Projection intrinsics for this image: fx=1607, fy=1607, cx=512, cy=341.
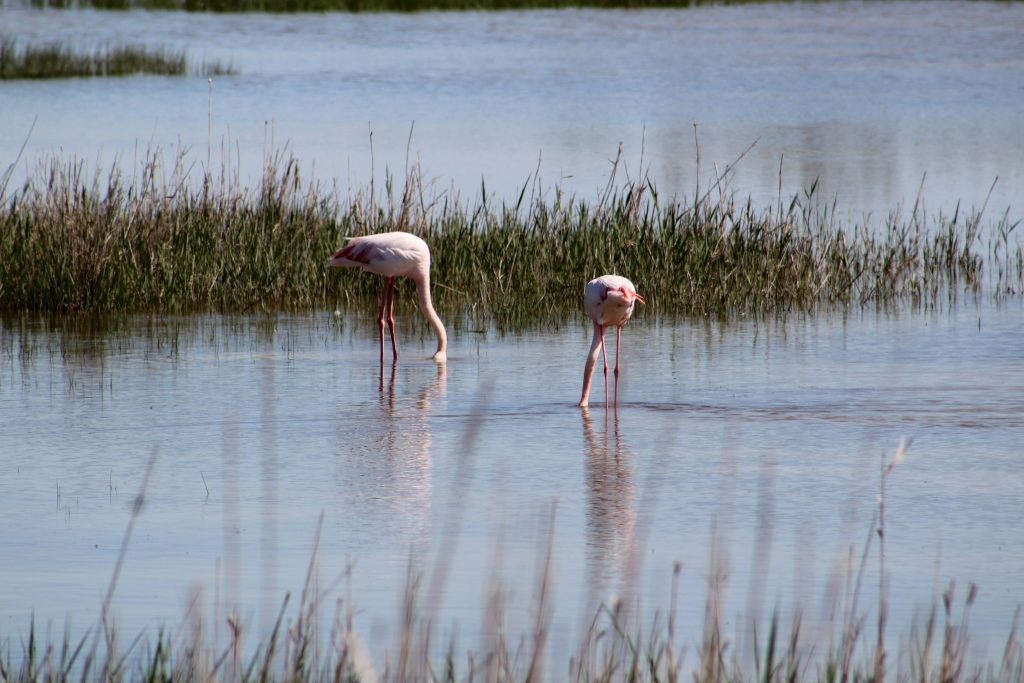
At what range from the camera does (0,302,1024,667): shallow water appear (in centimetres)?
554

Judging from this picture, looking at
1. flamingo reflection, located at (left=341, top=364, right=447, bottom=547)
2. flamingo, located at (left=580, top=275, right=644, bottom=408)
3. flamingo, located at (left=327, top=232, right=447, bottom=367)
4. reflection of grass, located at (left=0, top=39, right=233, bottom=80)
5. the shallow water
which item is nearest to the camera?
the shallow water

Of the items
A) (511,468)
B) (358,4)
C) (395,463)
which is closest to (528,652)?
(511,468)

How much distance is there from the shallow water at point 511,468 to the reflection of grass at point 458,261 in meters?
0.95

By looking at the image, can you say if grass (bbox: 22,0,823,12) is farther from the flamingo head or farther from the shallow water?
the flamingo head

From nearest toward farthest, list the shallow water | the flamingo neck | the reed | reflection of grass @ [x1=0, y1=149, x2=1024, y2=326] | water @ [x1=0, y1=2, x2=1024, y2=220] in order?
the reed < the shallow water < the flamingo neck < reflection of grass @ [x1=0, y1=149, x2=1024, y2=326] < water @ [x1=0, y1=2, x2=1024, y2=220]

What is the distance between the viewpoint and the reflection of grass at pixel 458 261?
1252 cm

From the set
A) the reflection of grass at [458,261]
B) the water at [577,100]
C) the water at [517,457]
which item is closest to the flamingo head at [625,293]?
the water at [517,457]

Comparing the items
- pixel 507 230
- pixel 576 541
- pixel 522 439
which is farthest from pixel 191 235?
pixel 576 541

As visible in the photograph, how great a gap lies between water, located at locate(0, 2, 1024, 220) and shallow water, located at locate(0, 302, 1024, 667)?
4.04 metres

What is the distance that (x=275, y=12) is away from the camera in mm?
50812

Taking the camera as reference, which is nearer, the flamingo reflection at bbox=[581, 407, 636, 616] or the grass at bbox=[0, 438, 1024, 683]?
the grass at bbox=[0, 438, 1024, 683]

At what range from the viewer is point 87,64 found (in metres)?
35.1

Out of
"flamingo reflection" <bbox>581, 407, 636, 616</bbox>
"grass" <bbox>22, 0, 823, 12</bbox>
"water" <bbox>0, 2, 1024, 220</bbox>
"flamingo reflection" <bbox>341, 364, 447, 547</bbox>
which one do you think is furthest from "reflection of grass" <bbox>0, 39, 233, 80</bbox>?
"flamingo reflection" <bbox>581, 407, 636, 616</bbox>

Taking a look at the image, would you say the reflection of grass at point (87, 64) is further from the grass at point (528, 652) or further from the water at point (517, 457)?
the grass at point (528, 652)
